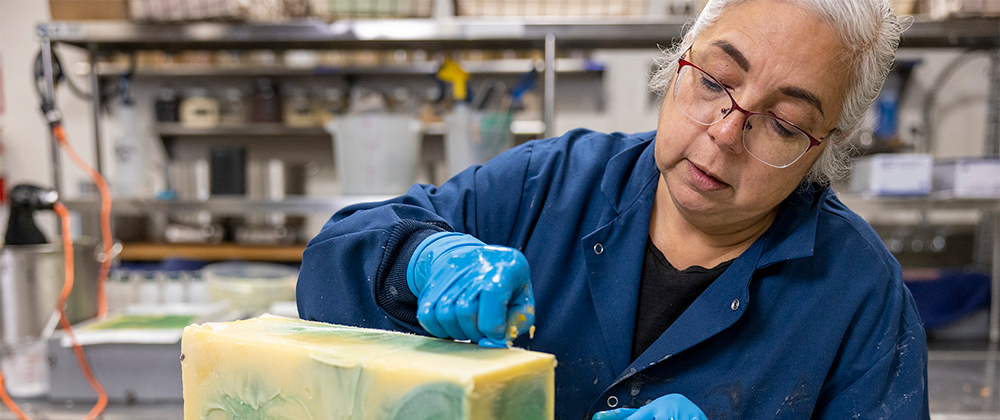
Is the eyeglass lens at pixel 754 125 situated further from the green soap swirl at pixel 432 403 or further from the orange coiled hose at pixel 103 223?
the orange coiled hose at pixel 103 223

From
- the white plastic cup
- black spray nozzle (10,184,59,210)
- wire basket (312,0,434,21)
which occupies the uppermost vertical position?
wire basket (312,0,434,21)

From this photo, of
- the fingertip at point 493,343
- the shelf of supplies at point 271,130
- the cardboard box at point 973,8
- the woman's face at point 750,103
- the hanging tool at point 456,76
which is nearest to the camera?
the fingertip at point 493,343

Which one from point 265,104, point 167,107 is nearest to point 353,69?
point 265,104

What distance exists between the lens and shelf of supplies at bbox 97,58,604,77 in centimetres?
368

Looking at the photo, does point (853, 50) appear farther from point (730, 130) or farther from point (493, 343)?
point (493, 343)

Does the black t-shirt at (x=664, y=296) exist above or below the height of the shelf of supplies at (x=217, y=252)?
above

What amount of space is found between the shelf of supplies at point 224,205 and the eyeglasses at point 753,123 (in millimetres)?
1074

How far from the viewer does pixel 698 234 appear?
904 millimetres

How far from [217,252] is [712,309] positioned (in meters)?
3.44

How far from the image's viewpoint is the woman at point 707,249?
28.1 inches

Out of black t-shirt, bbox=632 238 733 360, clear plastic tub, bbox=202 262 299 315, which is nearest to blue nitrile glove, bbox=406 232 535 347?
black t-shirt, bbox=632 238 733 360

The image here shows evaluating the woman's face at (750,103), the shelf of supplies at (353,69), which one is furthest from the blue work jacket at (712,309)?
the shelf of supplies at (353,69)

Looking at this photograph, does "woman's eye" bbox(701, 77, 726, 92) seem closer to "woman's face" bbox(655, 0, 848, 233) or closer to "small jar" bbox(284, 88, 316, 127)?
"woman's face" bbox(655, 0, 848, 233)

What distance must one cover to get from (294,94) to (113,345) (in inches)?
107
